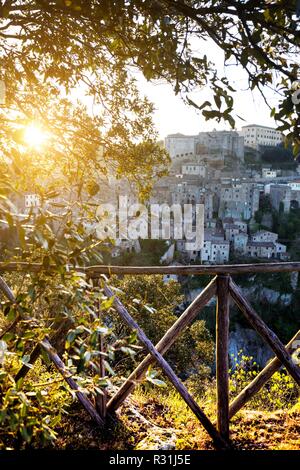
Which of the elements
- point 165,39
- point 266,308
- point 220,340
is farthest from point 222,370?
point 266,308

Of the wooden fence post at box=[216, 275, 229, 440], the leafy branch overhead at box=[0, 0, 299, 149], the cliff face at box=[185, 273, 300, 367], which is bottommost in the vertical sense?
the cliff face at box=[185, 273, 300, 367]

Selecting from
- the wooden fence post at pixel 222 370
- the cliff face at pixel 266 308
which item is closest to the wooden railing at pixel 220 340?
the wooden fence post at pixel 222 370

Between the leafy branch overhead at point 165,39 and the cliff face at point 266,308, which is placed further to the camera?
the cliff face at point 266,308

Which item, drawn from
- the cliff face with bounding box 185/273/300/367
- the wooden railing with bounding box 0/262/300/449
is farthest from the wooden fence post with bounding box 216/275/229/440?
the cliff face with bounding box 185/273/300/367

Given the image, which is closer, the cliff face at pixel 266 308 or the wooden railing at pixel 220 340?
the wooden railing at pixel 220 340

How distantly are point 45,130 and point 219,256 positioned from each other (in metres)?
37.7

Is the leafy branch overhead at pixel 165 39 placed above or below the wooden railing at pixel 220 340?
above

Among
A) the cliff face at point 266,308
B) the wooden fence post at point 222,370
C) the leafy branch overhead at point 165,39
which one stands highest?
the leafy branch overhead at point 165,39

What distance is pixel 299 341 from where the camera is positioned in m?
2.38

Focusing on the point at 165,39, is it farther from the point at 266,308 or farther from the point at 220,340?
the point at 266,308

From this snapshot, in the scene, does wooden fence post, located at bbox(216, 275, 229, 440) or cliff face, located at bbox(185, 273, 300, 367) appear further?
cliff face, located at bbox(185, 273, 300, 367)

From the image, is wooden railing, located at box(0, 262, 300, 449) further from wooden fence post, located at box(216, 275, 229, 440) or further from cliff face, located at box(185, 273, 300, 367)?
cliff face, located at box(185, 273, 300, 367)

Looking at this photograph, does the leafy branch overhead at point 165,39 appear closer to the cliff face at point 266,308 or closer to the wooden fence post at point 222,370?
the wooden fence post at point 222,370

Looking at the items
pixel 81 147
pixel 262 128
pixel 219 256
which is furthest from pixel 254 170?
pixel 81 147
